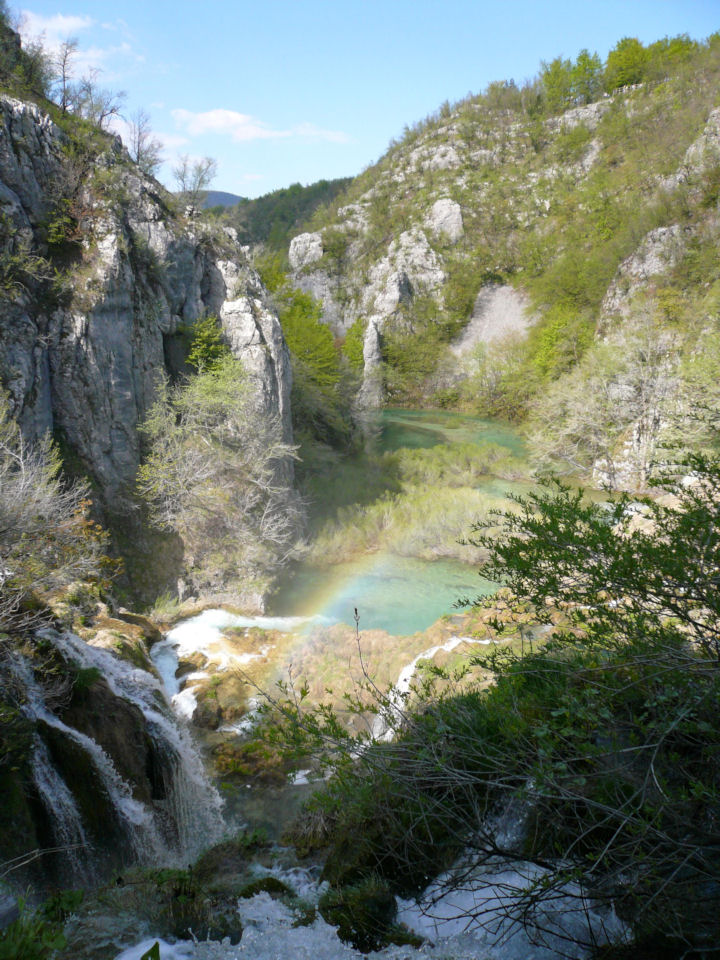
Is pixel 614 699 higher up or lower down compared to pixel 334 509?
higher up

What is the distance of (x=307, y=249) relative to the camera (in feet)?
184

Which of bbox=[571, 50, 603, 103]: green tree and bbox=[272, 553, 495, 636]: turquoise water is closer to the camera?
bbox=[272, 553, 495, 636]: turquoise water

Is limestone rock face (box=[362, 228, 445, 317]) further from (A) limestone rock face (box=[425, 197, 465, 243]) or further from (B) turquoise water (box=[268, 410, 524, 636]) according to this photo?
(B) turquoise water (box=[268, 410, 524, 636])

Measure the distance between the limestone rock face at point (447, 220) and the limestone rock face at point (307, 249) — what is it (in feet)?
38.8

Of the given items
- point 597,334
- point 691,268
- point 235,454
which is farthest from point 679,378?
point 235,454

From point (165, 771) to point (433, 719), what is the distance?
476cm

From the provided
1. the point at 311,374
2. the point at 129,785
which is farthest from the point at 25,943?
the point at 311,374

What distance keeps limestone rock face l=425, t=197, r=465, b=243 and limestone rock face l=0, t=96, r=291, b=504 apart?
39.6 m

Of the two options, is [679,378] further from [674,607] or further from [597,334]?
[674,607]

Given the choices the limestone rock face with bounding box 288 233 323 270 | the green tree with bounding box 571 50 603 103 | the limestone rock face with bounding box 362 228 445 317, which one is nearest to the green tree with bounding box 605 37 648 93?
the green tree with bounding box 571 50 603 103

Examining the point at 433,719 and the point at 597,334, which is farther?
the point at 597,334

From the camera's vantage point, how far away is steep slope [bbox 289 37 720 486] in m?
26.3

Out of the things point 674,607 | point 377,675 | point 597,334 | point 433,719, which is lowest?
point 377,675

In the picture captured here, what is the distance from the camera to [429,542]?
1788 cm
